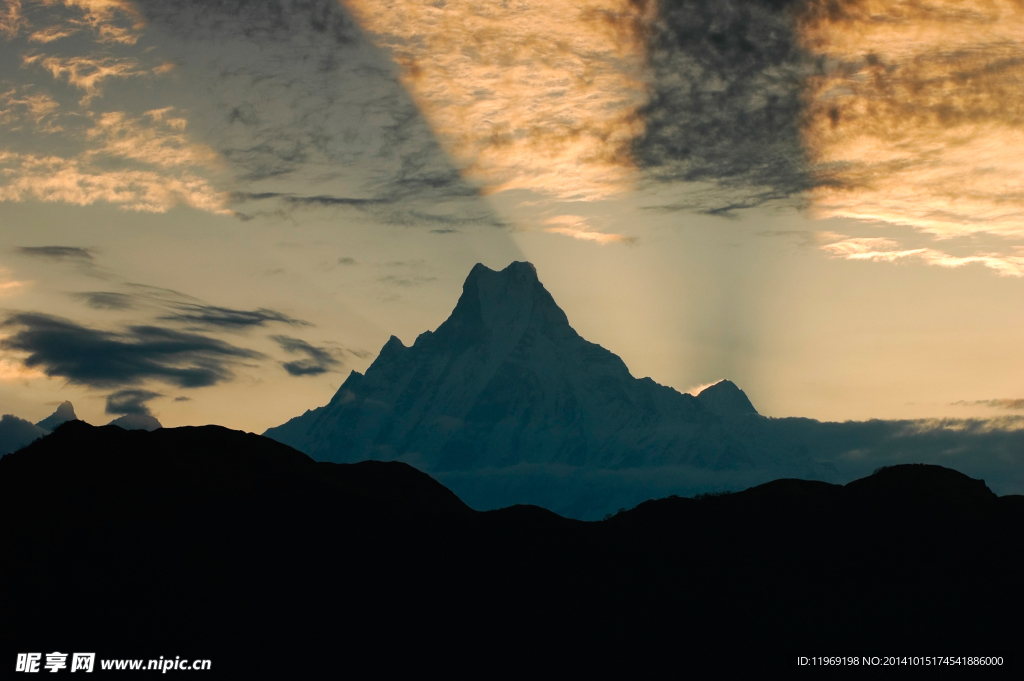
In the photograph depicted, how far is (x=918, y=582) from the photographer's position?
95.8m

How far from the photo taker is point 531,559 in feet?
352

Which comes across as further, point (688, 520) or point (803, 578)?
point (688, 520)

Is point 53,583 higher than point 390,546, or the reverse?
point 53,583

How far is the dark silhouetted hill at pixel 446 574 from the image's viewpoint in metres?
83.4

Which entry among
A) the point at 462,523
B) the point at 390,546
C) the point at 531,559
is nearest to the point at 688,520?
the point at 531,559

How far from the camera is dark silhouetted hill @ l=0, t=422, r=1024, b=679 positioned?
83.4 meters

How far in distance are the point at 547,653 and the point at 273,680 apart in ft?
89.7

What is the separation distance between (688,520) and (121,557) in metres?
63.4

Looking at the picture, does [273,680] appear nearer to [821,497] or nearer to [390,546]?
[390,546]

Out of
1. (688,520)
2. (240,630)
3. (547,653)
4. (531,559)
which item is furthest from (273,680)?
(688,520)

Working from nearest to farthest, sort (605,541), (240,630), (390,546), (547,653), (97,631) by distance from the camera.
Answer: (97,631) < (240,630) < (547,653) < (390,546) < (605,541)

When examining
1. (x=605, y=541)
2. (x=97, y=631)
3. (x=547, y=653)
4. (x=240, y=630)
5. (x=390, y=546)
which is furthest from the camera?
(x=605, y=541)

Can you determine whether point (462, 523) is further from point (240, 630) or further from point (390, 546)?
point (240, 630)

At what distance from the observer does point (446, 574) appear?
101500 millimetres
